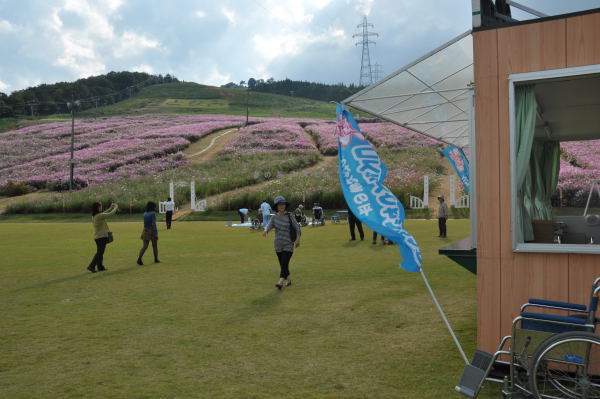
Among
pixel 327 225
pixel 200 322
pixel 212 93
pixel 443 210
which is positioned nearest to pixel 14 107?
pixel 212 93

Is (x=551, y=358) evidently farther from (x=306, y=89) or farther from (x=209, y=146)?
(x=306, y=89)

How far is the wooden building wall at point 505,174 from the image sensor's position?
5.76 meters

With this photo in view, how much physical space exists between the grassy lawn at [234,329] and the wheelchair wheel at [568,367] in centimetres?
86

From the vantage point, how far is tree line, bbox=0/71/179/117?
337 ft

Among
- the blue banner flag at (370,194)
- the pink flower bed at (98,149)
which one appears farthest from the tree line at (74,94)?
the blue banner flag at (370,194)

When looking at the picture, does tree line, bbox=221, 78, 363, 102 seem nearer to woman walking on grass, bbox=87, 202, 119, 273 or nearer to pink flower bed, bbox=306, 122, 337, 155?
pink flower bed, bbox=306, 122, 337, 155

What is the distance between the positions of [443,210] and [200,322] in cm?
1334

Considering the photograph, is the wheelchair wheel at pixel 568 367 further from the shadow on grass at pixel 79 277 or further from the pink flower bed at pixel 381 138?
the pink flower bed at pixel 381 138

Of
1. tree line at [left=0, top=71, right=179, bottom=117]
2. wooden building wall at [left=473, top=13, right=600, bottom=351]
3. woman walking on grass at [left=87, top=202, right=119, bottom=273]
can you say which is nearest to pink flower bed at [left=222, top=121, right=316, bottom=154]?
woman walking on grass at [left=87, top=202, right=119, bottom=273]

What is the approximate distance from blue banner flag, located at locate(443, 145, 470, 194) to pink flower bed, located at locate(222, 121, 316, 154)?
39990 mm

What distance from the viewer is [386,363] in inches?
258

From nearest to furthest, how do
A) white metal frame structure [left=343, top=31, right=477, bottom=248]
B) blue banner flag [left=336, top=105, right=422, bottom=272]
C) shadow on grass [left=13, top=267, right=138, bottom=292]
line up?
1. blue banner flag [left=336, top=105, right=422, bottom=272]
2. white metal frame structure [left=343, top=31, right=477, bottom=248]
3. shadow on grass [left=13, top=267, right=138, bottom=292]

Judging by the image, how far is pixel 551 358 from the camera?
187 inches

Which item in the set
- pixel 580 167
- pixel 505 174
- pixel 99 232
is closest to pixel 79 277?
pixel 99 232
